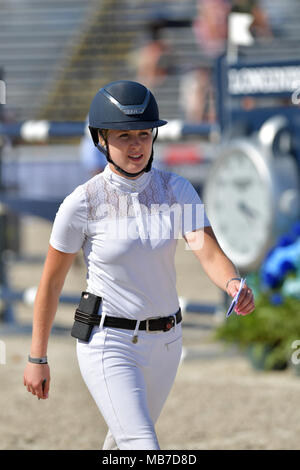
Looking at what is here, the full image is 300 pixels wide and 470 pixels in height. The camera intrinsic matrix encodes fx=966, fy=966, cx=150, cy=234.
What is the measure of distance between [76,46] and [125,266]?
62.0 feet

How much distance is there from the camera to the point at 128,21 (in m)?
21.0

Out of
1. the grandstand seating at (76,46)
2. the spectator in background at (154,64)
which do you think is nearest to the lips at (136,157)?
the spectator in background at (154,64)

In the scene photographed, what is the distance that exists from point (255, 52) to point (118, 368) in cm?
480

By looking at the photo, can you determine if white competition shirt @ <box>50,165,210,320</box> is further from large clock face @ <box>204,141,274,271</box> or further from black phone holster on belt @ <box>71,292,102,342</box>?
large clock face @ <box>204,141,274,271</box>

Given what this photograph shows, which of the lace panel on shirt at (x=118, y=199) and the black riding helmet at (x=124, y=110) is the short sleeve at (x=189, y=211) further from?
the black riding helmet at (x=124, y=110)

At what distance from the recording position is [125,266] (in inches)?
116

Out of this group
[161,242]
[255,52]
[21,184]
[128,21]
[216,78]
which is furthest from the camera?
[128,21]

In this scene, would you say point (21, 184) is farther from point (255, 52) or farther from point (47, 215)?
point (255, 52)

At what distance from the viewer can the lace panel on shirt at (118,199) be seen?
9.68 feet

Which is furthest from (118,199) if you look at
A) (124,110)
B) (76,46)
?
(76,46)

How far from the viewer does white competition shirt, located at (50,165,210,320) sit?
2.93 metres

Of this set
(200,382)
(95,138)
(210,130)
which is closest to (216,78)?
(210,130)

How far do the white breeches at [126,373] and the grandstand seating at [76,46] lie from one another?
15552 millimetres

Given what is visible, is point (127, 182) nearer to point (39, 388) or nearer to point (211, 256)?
point (211, 256)
